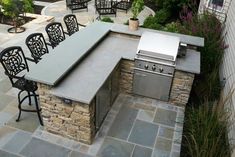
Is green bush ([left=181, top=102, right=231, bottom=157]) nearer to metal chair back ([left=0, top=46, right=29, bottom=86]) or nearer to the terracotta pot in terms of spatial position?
the terracotta pot

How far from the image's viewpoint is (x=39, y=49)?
5.94 meters

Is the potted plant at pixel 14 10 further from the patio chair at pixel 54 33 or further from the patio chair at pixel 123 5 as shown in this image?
the patio chair at pixel 123 5

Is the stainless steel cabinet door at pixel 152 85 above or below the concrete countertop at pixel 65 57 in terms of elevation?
below

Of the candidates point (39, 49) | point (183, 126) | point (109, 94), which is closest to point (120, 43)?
point (109, 94)

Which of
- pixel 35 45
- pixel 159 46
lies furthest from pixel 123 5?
pixel 159 46

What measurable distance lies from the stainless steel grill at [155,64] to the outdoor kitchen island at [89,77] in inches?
6.0

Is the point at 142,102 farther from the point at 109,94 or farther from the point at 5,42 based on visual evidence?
the point at 5,42

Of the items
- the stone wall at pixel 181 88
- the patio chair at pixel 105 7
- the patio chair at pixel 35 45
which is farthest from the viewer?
the patio chair at pixel 105 7

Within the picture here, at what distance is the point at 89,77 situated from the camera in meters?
4.69

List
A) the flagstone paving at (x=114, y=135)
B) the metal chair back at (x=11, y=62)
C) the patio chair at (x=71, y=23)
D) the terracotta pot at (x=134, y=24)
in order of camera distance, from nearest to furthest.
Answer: the flagstone paving at (x=114, y=135) < the metal chair back at (x=11, y=62) < the terracotta pot at (x=134, y=24) < the patio chair at (x=71, y=23)

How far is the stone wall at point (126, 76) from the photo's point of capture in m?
5.64

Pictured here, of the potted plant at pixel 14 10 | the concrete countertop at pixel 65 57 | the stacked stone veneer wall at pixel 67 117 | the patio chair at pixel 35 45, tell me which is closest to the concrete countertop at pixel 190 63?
the concrete countertop at pixel 65 57

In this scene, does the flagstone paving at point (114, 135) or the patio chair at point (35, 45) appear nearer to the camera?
the flagstone paving at point (114, 135)

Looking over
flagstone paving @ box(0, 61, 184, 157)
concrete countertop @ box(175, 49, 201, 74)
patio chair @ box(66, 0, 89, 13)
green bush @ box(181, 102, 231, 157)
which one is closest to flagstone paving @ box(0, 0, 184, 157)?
flagstone paving @ box(0, 61, 184, 157)
